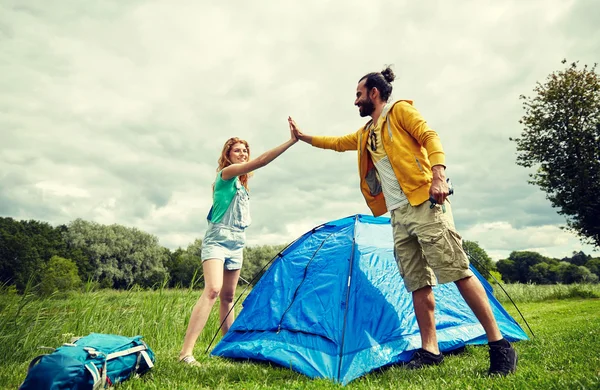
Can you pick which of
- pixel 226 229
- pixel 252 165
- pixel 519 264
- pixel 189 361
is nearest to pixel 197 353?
pixel 189 361

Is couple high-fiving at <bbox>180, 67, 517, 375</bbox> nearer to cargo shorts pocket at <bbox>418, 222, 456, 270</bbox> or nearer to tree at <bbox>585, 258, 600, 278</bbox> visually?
cargo shorts pocket at <bbox>418, 222, 456, 270</bbox>

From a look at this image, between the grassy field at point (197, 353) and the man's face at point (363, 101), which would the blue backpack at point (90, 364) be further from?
the man's face at point (363, 101)

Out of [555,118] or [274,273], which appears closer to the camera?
[274,273]

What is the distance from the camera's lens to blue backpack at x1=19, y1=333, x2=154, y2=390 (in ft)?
8.63

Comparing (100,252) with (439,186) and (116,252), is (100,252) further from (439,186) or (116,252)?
(439,186)

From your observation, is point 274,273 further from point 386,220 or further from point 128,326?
point 128,326

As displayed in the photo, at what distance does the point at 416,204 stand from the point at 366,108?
110 cm

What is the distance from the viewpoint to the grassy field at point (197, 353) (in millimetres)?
2884

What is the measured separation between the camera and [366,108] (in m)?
3.87

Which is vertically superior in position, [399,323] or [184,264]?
[184,264]

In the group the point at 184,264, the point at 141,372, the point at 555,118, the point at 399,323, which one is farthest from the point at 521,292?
the point at 184,264

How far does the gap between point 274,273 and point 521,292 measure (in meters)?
14.1

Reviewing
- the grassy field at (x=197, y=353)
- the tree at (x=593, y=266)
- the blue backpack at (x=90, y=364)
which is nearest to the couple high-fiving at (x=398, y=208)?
the grassy field at (x=197, y=353)

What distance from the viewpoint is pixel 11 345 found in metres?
4.89
